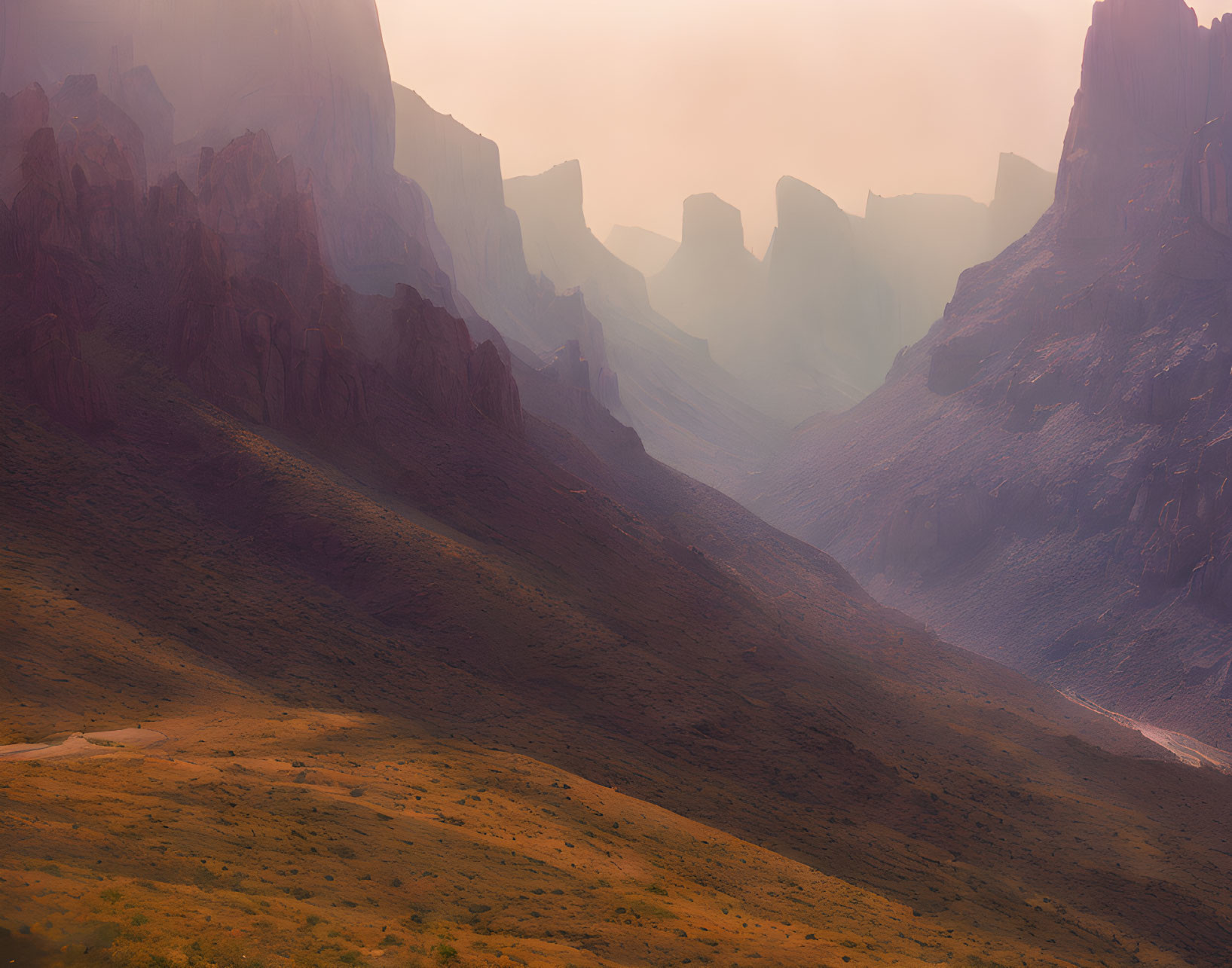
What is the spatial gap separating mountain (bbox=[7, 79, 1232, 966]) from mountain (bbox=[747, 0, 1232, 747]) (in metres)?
26.4

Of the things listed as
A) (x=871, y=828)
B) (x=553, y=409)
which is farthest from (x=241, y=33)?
(x=871, y=828)

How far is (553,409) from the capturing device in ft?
364

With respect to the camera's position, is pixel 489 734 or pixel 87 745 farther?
pixel 489 734

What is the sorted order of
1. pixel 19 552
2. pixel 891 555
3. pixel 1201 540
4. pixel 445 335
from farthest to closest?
pixel 891 555
pixel 1201 540
pixel 445 335
pixel 19 552

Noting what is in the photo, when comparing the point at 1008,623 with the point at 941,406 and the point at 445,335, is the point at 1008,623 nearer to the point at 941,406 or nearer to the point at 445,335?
the point at 941,406

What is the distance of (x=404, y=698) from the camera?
47281 mm

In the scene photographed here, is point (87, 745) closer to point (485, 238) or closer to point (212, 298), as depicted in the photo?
point (212, 298)

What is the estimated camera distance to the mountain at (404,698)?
27.8 meters

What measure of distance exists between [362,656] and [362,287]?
2562 inches

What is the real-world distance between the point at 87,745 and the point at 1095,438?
Result: 5050 inches

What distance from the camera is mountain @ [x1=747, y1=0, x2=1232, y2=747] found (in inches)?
4112

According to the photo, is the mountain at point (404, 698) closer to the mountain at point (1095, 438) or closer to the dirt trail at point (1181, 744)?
the dirt trail at point (1181, 744)

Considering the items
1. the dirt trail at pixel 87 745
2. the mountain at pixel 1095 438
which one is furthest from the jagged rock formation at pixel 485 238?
the dirt trail at pixel 87 745

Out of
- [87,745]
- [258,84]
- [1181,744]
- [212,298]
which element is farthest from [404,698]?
[258,84]
